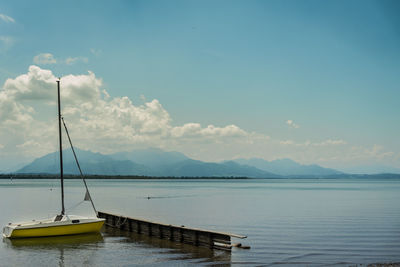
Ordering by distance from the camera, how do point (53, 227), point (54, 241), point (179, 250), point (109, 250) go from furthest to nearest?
point (53, 227) → point (54, 241) → point (109, 250) → point (179, 250)

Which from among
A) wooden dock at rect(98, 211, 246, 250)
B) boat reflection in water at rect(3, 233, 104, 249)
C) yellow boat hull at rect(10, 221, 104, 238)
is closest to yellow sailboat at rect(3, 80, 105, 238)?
yellow boat hull at rect(10, 221, 104, 238)

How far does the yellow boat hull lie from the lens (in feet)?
88.2

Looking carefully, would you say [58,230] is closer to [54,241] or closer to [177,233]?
[54,241]

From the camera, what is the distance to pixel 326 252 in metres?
22.7

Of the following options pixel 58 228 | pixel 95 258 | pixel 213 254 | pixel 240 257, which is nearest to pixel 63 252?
pixel 95 258

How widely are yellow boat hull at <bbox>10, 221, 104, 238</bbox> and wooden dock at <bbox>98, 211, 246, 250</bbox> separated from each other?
296 cm

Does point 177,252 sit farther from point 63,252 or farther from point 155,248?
point 63,252

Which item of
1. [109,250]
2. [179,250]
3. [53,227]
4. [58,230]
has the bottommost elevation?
[109,250]

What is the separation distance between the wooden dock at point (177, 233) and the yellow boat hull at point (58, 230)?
Result: 2.96 m

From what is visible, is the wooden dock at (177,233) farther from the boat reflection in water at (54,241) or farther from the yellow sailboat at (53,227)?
the boat reflection in water at (54,241)

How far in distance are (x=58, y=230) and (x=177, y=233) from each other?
9020 mm

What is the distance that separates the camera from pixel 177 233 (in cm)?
2530

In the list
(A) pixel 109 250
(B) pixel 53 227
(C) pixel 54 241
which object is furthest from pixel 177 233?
(B) pixel 53 227

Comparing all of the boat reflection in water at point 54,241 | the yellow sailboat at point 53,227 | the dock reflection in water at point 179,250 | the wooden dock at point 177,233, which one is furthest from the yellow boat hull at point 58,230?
the wooden dock at point 177,233
